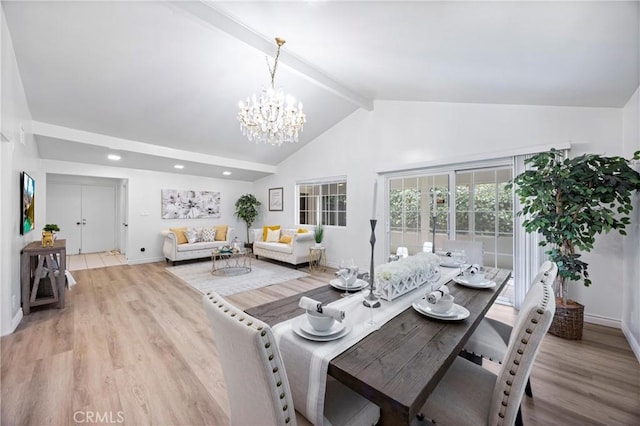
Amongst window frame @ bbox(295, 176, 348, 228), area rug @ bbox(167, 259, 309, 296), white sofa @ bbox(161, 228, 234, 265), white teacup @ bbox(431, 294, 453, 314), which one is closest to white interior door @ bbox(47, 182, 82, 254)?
white sofa @ bbox(161, 228, 234, 265)

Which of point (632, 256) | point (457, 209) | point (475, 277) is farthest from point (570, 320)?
point (457, 209)

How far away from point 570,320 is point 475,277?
→ 1.56m

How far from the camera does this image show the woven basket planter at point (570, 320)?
2418mm

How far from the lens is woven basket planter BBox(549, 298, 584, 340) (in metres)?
2.42

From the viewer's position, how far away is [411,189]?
13.9 feet

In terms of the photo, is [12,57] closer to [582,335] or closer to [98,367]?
[98,367]

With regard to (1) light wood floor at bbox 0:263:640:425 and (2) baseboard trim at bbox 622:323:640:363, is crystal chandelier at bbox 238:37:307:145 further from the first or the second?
(2) baseboard trim at bbox 622:323:640:363

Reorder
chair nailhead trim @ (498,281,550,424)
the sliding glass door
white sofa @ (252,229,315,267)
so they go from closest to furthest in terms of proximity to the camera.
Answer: chair nailhead trim @ (498,281,550,424) < the sliding glass door < white sofa @ (252,229,315,267)

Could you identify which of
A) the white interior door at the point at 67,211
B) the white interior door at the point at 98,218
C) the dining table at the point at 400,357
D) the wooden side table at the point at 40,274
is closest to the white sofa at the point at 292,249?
the wooden side table at the point at 40,274

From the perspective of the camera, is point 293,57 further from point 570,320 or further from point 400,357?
point 570,320

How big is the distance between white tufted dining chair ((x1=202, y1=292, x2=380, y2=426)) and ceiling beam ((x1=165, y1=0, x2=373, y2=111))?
252cm

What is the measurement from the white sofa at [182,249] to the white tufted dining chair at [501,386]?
17.9 feet

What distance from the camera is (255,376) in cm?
77

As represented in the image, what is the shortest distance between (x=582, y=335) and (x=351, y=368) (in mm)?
3069
